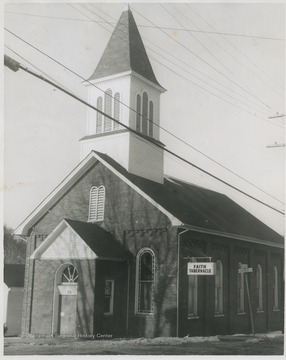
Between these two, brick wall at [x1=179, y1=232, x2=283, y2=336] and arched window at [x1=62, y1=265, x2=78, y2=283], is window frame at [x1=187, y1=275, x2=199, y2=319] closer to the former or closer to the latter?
brick wall at [x1=179, y1=232, x2=283, y2=336]

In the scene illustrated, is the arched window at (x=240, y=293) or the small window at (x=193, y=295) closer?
the small window at (x=193, y=295)

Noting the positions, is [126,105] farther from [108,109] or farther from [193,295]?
[193,295]

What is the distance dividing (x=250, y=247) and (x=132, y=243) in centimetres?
771

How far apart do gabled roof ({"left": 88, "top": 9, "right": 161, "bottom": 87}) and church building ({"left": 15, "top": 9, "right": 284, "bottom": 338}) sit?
60mm

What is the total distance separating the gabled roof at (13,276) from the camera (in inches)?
1291

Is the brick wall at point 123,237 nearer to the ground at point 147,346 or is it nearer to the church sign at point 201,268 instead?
the church sign at point 201,268

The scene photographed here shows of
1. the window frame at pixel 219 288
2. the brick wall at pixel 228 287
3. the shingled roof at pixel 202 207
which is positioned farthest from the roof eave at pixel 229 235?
the window frame at pixel 219 288

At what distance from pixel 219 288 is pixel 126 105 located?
9.25m

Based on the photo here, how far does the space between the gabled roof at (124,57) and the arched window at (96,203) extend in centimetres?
569

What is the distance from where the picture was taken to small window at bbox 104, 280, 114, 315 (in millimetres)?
21938

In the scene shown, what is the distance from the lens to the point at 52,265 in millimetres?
22688

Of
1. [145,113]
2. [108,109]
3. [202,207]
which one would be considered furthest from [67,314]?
[145,113]

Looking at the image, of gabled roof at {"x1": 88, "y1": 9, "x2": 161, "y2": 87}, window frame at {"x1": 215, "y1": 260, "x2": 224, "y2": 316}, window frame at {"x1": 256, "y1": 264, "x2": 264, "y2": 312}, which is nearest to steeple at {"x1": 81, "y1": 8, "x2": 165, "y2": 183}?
gabled roof at {"x1": 88, "y1": 9, "x2": 161, "y2": 87}

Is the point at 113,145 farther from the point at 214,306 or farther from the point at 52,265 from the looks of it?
the point at 214,306
